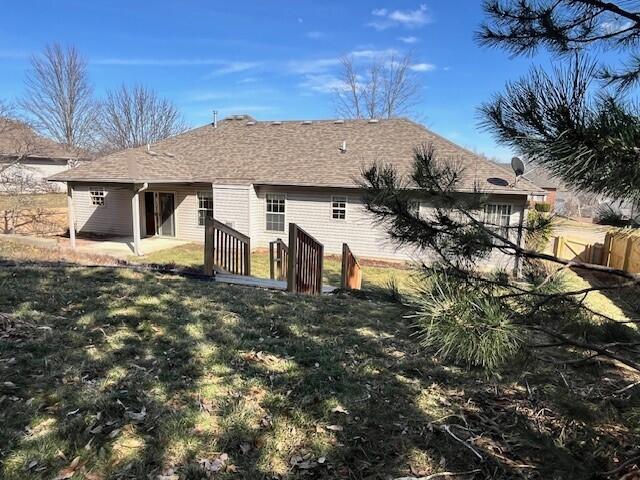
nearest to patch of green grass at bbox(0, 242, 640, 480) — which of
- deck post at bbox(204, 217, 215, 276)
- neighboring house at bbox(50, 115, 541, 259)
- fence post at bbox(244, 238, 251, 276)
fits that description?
deck post at bbox(204, 217, 215, 276)

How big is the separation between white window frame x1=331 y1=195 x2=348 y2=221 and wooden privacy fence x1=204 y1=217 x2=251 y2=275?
20.3 ft

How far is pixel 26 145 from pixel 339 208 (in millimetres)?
14609

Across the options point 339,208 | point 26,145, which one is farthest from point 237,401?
point 26,145

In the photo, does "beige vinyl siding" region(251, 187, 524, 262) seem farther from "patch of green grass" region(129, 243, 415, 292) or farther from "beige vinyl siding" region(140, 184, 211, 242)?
"beige vinyl siding" region(140, 184, 211, 242)

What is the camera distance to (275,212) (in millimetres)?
14992

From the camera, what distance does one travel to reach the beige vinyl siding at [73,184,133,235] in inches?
648

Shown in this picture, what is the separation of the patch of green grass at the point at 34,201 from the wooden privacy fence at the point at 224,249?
1294cm

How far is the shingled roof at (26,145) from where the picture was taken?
1828 centimetres

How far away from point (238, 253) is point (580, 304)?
22.8ft

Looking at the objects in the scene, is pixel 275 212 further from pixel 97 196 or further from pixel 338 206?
pixel 97 196

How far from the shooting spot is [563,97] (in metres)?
1.24

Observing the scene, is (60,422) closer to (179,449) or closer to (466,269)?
(179,449)

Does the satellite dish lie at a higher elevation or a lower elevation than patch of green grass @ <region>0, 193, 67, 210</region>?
higher

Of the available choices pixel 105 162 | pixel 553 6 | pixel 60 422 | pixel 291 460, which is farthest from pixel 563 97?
pixel 105 162
